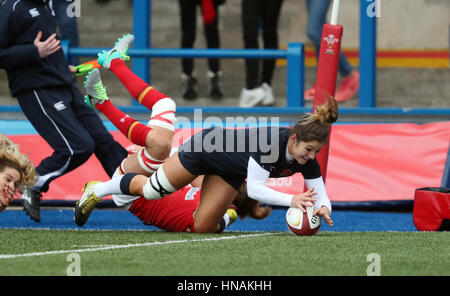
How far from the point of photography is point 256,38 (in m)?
8.61

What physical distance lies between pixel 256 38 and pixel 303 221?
3927mm

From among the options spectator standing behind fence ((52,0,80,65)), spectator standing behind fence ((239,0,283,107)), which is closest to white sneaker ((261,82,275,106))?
spectator standing behind fence ((239,0,283,107))

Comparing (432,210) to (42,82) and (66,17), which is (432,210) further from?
(66,17)

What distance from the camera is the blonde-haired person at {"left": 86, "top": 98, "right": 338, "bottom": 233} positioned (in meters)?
4.88

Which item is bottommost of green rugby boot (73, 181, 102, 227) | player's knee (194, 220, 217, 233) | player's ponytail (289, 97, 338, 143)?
player's knee (194, 220, 217, 233)

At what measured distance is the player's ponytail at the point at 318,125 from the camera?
15.8ft

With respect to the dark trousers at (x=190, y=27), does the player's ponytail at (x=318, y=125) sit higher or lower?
lower

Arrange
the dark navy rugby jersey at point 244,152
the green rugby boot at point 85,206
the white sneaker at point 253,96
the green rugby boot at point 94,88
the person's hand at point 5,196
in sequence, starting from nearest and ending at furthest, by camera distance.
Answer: the dark navy rugby jersey at point 244,152, the person's hand at point 5,196, the green rugby boot at point 85,206, the green rugby boot at point 94,88, the white sneaker at point 253,96

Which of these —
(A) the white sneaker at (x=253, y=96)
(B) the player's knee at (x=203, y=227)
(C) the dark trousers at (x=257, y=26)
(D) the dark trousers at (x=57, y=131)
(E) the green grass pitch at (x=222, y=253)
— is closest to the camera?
(E) the green grass pitch at (x=222, y=253)

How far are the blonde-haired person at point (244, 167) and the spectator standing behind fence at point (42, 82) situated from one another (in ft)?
2.89

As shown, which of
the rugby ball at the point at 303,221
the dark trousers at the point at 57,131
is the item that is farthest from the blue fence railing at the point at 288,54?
the rugby ball at the point at 303,221

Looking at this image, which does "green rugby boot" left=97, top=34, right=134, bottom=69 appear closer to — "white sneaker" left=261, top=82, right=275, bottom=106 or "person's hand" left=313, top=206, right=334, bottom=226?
"person's hand" left=313, top=206, right=334, bottom=226

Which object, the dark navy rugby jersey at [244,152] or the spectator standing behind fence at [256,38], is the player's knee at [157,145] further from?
the spectator standing behind fence at [256,38]

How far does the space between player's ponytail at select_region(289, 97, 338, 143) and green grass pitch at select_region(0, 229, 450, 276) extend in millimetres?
573
